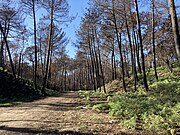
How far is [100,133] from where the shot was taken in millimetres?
6609

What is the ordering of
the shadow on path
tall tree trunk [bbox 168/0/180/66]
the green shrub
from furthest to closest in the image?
the green shrub → tall tree trunk [bbox 168/0/180/66] → the shadow on path

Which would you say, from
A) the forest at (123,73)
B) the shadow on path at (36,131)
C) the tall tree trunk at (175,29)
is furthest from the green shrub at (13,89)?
the tall tree trunk at (175,29)

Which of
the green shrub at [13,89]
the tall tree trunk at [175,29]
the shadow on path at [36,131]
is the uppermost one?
the tall tree trunk at [175,29]

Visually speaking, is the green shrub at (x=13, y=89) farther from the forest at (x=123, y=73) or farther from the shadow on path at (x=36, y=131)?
the shadow on path at (x=36, y=131)

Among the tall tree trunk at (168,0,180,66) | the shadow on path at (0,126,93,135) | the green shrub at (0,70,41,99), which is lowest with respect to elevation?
the shadow on path at (0,126,93,135)

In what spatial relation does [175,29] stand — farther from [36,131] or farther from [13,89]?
[13,89]

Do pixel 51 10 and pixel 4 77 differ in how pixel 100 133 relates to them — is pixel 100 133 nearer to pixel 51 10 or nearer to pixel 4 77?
pixel 4 77

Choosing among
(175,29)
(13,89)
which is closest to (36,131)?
(175,29)

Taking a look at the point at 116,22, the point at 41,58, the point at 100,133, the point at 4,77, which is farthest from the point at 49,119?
the point at 41,58

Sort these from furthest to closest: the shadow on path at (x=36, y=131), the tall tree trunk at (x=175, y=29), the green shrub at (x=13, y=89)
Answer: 1. the green shrub at (x=13, y=89)
2. the tall tree trunk at (x=175, y=29)
3. the shadow on path at (x=36, y=131)

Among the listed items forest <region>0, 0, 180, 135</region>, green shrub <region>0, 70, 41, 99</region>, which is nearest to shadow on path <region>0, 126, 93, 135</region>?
forest <region>0, 0, 180, 135</region>

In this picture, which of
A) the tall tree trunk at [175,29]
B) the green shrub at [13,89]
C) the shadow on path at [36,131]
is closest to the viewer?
the shadow on path at [36,131]

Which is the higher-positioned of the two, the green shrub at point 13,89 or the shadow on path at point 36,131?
the green shrub at point 13,89

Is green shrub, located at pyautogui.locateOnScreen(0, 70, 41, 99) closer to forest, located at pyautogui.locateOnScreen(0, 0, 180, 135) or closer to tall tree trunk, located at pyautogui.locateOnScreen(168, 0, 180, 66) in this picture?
forest, located at pyautogui.locateOnScreen(0, 0, 180, 135)
